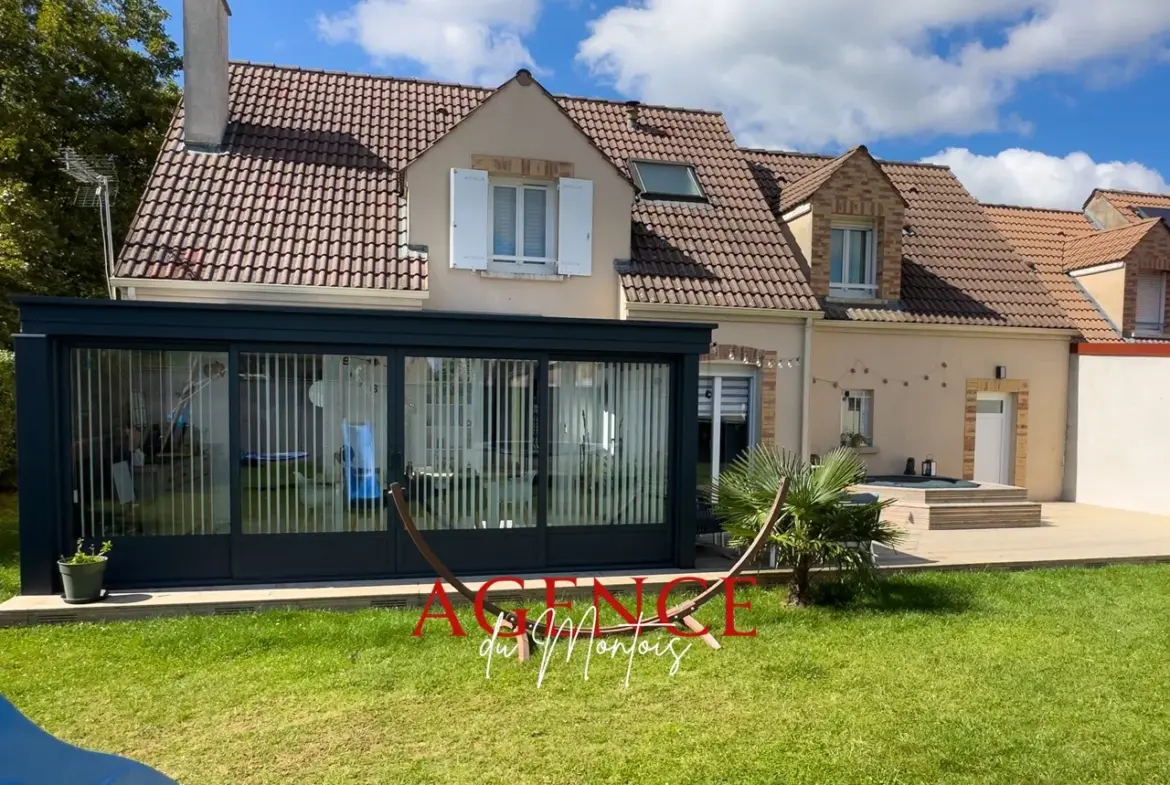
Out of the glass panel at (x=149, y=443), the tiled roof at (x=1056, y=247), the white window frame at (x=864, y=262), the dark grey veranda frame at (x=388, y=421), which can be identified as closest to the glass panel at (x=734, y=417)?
the white window frame at (x=864, y=262)

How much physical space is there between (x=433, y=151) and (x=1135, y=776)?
36.7 ft

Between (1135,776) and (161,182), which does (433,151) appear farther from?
(1135,776)

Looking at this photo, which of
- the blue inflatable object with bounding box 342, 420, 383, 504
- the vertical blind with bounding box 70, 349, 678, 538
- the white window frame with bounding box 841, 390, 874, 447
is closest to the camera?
the vertical blind with bounding box 70, 349, 678, 538

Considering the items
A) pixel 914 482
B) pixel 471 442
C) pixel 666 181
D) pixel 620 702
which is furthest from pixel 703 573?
pixel 666 181

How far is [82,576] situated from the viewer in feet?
23.7

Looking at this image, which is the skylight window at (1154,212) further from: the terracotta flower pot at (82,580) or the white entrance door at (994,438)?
the terracotta flower pot at (82,580)

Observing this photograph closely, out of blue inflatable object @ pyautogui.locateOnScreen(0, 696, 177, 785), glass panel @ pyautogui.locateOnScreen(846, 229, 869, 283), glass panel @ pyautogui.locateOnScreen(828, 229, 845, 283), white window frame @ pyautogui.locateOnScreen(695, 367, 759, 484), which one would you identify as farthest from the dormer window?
blue inflatable object @ pyautogui.locateOnScreen(0, 696, 177, 785)

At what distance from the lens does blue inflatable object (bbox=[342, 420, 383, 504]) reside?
848cm

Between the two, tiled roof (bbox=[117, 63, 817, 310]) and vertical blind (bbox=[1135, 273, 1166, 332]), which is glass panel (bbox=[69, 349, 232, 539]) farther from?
vertical blind (bbox=[1135, 273, 1166, 332])

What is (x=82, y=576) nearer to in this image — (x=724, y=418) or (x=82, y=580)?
(x=82, y=580)

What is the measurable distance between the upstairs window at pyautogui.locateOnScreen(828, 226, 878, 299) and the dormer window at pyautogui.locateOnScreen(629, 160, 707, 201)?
289 centimetres

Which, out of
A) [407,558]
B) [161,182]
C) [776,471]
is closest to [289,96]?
[161,182]

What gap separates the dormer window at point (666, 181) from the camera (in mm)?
14125

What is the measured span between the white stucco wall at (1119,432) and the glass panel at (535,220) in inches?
455
